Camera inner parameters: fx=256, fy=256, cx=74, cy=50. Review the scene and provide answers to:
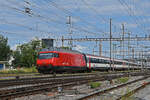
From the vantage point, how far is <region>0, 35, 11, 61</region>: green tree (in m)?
93.1

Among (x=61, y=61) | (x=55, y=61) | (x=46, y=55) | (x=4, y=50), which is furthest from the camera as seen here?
(x=4, y=50)

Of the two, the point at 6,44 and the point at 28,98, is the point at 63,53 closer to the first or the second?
the point at 28,98

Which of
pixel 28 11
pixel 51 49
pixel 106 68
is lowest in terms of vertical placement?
pixel 106 68

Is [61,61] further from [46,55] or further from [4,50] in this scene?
[4,50]

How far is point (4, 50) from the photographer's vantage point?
93.7m

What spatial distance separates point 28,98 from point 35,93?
4.04ft

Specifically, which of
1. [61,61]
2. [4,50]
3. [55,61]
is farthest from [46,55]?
[4,50]

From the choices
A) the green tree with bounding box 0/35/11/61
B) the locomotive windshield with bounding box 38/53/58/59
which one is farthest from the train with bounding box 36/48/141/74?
the green tree with bounding box 0/35/11/61

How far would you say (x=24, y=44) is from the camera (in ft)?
215

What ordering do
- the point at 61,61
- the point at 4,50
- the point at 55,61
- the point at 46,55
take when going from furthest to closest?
the point at 4,50 < the point at 61,61 < the point at 46,55 < the point at 55,61

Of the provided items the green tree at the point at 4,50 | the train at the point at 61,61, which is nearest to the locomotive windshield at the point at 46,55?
the train at the point at 61,61

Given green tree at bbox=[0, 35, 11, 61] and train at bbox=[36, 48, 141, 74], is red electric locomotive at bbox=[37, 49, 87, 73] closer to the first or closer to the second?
train at bbox=[36, 48, 141, 74]

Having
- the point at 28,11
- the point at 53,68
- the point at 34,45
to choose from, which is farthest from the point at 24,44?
the point at 28,11

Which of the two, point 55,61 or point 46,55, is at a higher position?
point 46,55
